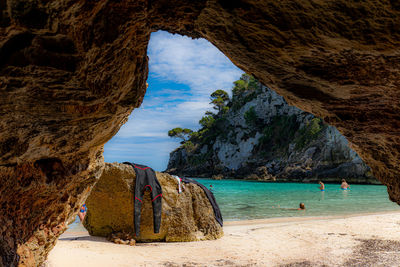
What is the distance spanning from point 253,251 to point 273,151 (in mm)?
50924

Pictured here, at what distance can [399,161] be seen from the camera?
2.71 metres

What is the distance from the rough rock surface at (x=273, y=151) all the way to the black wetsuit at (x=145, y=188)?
121ft

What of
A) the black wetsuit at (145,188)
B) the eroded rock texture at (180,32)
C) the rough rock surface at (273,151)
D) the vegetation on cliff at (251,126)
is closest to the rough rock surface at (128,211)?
the black wetsuit at (145,188)

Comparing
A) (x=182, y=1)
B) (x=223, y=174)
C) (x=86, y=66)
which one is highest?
(x=182, y=1)

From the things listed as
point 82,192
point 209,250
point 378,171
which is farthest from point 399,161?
point 209,250

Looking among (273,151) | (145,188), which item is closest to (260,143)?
(273,151)

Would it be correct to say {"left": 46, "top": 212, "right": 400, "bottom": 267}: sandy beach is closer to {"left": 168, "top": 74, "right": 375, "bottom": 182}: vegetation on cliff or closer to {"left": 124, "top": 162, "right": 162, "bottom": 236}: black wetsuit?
{"left": 124, "top": 162, "right": 162, "bottom": 236}: black wetsuit

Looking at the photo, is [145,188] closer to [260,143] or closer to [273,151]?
[273,151]

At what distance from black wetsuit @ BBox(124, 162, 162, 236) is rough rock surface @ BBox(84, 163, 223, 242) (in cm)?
13

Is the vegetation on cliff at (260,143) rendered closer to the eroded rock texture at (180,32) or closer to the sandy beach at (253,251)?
the sandy beach at (253,251)

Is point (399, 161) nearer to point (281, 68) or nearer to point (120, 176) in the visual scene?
point (281, 68)

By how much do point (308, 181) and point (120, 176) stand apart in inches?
1660

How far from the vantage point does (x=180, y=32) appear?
234 cm

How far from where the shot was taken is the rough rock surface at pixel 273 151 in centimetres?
4156
